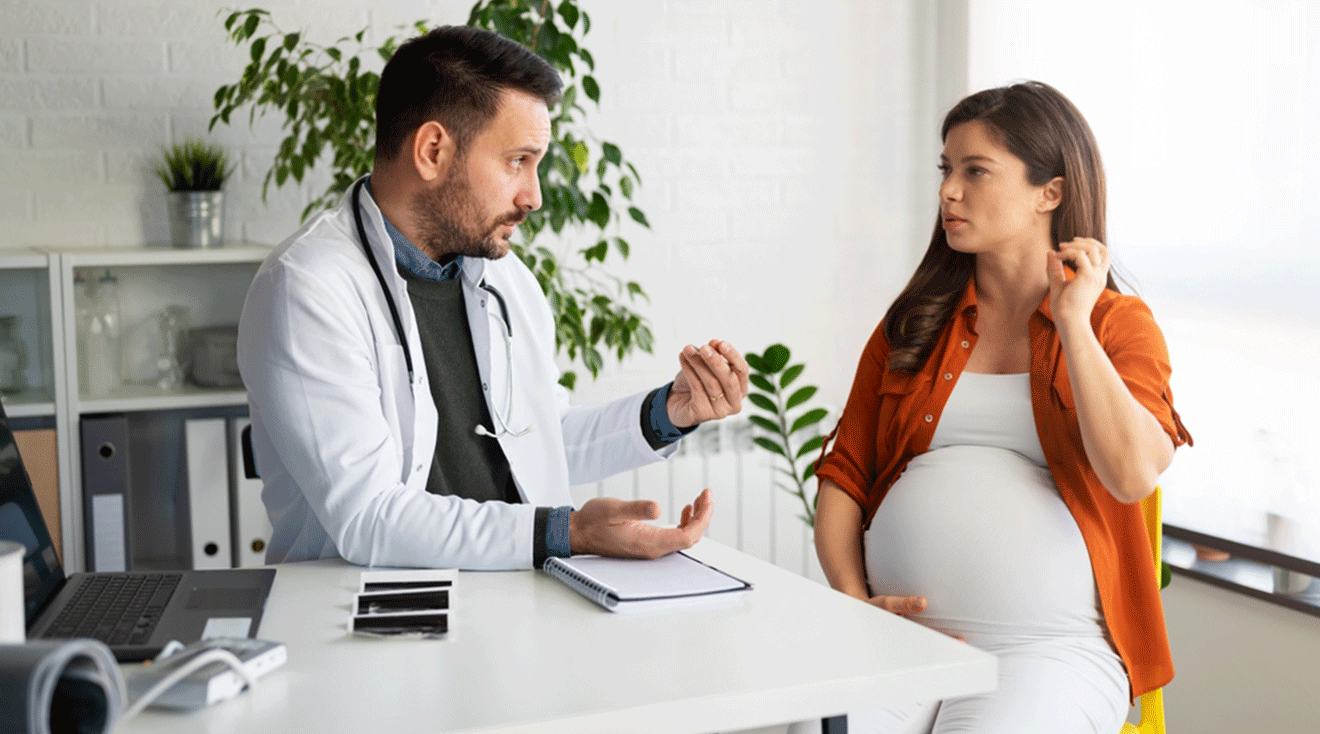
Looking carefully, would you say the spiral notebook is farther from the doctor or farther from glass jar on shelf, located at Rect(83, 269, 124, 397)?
glass jar on shelf, located at Rect(83, 269, 124, 397)

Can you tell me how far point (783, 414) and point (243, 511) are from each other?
138 centimetres

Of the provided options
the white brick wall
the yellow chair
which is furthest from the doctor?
the white brick wall

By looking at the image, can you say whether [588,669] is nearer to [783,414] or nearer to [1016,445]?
[1016,445]

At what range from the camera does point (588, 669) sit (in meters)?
1.11

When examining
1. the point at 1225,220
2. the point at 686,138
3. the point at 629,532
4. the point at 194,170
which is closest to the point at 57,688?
the point at 629,532

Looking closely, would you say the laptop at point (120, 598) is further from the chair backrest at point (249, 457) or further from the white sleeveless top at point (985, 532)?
the white sleeveless top at point (985, 532)

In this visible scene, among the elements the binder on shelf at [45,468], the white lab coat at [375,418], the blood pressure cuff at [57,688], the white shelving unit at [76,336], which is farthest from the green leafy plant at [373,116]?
the blood pressure cuff at [57,688]

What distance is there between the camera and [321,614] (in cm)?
129

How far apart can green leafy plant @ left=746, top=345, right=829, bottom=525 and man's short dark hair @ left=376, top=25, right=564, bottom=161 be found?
1.29 meters

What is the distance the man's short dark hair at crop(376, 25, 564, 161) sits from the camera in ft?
5.90

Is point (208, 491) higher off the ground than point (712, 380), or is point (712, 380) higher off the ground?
point (712, 380)

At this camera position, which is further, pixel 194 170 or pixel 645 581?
pixel 194 170

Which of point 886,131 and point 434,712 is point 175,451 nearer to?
point 434,712

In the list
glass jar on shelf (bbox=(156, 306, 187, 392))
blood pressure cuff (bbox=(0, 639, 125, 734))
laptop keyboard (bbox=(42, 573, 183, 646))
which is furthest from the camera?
glass jar on shelf (bbox=(156, 306, 187, 392))
